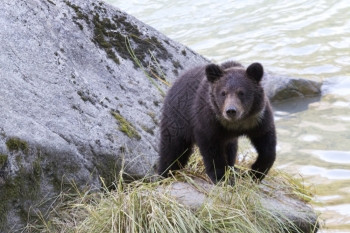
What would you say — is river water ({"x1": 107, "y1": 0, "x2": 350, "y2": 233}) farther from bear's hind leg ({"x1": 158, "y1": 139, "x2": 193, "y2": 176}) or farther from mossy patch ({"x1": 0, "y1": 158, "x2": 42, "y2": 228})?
mossy patch ({"x1": 0, "y1": 158, "x2": 42, "y2": 228})

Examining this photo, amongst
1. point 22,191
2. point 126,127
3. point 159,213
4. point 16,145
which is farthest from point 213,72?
point 22,191

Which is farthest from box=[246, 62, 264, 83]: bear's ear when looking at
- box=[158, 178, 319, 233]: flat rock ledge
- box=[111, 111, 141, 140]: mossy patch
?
box=[111, 111, 141, 140]: mossy patch

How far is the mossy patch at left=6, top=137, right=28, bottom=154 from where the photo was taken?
476 cm

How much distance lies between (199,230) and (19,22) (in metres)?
2.63

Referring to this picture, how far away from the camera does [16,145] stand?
15.7ft

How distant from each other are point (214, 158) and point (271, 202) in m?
0.60

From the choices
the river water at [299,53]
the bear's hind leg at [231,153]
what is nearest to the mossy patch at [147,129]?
the bear's hind leg at [231,153]

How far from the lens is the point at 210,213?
4672mm

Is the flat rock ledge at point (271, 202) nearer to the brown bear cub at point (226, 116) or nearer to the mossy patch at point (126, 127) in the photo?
the brown bear cub at point (226, 116)

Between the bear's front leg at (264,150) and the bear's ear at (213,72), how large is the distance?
2.00ft

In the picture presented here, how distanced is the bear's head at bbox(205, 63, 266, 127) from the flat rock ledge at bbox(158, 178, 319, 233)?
0.62 meters

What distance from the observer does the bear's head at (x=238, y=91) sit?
205 inches

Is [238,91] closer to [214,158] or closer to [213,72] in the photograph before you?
[213,72]

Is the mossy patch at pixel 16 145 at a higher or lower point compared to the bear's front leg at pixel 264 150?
higher
